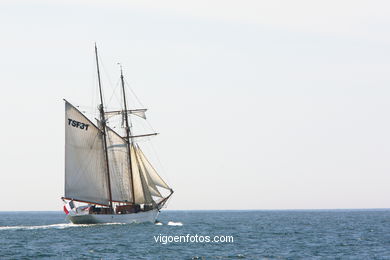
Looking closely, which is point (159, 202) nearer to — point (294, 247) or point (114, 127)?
point (114, 127)

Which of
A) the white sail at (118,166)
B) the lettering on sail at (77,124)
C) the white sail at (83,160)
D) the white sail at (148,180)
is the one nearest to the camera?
the white sail at (83,160)

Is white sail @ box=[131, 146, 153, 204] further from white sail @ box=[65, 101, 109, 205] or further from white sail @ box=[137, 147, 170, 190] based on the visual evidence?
white sail @ box=[65, 101, 109, 205]

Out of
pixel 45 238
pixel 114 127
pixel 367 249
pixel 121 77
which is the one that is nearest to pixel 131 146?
pixel 114 127

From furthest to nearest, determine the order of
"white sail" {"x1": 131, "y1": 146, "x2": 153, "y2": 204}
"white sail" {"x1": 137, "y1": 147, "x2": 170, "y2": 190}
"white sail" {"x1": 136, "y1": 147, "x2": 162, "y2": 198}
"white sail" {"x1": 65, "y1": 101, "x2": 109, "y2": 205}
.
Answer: "white sail" {"x1": 131, "y1": 146, "x2": 153, "y2": 204}, "white sail" {"x1": 136, "y1": 147, "x2": 162, "y2": 198}, "white sail" {"x1": 137, "y1": 147, "x2": 170, "y2": 190}, "white sail" {"x1": 65, "y1": 101, "x2": 109, "y2": 205}

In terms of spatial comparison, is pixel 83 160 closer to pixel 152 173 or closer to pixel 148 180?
pixel 152 173

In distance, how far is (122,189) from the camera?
10456cm

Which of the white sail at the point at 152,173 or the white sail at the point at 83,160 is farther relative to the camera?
the white sail at the point at 152,173

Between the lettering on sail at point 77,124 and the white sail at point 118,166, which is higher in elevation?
the lettering on sail at point 77,124

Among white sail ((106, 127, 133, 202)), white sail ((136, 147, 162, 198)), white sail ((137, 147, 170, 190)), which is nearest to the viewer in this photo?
white sail ((137, 147, 170, 190))

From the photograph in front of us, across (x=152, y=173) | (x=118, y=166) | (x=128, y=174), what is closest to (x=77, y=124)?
(x=118, y=166)

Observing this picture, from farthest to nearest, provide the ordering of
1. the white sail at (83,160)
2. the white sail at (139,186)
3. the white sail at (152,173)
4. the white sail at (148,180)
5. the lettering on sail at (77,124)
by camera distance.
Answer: the white sail at (139,186)
the white sail at (148,180)
the white sail at (152,173)
the lettering on sail at (77,124)
the white sail at (83,160)

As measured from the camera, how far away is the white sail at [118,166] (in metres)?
103

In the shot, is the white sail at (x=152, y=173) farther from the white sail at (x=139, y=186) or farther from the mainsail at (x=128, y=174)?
the white sail at (x=139, y=186)

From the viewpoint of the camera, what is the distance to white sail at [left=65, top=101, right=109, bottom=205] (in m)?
96.2
